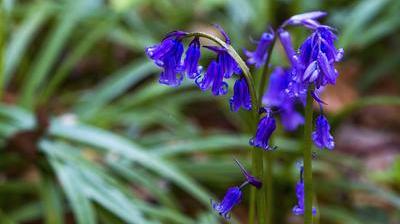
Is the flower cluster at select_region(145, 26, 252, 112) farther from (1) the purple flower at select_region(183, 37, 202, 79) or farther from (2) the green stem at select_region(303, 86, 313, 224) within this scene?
(2) the green stem at select_region(303, 86, 313, 224)

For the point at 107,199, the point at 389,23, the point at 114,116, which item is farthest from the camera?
the point at 389,23

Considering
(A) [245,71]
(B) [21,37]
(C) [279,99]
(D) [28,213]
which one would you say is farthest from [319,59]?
(B) [21,37]

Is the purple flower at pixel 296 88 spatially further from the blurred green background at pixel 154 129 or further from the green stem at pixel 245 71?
the blurred green background at pixel 154 129

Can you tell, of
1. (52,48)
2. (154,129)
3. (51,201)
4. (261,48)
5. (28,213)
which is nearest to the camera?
(261,48)

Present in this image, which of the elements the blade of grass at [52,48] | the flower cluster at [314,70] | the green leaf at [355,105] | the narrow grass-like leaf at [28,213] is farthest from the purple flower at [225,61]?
the blade of grass at [52,48]

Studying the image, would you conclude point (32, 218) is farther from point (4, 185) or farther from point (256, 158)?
point (256, 158)

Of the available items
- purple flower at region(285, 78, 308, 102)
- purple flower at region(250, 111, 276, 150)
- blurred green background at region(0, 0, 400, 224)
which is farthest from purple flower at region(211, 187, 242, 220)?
blurred green background at region(0, 0, 400, 224)

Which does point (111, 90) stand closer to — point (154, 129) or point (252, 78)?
point (154, 129)

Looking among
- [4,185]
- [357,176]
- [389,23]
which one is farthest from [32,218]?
[389,23]
